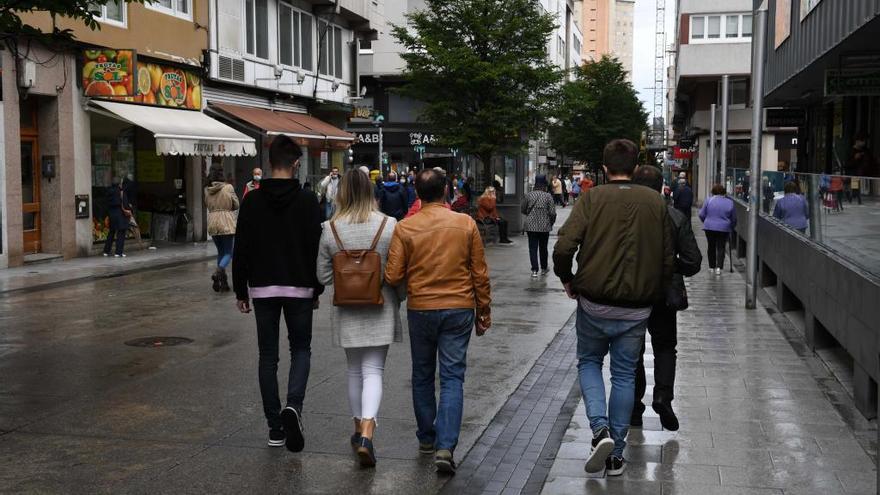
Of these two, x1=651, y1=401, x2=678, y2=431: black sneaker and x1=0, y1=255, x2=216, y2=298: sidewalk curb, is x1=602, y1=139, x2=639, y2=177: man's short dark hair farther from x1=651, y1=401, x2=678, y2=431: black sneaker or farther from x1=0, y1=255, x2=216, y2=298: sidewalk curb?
x1=0, y1=255, x2=216, y2=298: sidewalk curb

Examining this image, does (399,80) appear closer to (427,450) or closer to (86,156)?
(86,156)

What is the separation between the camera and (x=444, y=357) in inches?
228

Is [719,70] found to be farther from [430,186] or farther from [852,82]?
[430,186]

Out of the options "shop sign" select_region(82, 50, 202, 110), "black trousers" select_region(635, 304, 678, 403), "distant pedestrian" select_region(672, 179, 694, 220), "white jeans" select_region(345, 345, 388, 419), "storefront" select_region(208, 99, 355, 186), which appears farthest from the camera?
"storefront" select_region(208, 99, 355, 186)

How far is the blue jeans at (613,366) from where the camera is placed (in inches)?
227

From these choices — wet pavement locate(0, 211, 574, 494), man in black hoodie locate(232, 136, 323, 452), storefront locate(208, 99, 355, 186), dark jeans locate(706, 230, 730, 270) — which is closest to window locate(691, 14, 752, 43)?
storefront locate(208, 99, 355, 186)

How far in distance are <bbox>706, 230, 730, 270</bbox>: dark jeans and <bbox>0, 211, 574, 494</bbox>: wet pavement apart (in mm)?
5878

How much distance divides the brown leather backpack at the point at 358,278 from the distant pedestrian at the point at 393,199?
14480mm

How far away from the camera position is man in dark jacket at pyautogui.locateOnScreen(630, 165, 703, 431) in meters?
6.10

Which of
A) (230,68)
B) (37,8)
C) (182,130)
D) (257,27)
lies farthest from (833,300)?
(257,27)

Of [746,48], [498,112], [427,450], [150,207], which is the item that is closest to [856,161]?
[498,112]

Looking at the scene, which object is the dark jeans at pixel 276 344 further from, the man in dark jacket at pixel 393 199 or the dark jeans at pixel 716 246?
the man in dark jacket at pixel 393 199

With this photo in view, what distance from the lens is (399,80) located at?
164 feet

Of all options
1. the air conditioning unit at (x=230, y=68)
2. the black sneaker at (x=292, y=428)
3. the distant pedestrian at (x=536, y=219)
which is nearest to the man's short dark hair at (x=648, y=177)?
the black sneaker at (x=292, y=428)
